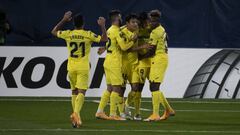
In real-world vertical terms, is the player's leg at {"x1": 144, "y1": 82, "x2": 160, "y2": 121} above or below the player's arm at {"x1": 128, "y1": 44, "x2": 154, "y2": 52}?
below

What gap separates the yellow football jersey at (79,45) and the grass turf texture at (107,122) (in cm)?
119

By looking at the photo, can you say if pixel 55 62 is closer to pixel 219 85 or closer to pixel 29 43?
pixel 29 43

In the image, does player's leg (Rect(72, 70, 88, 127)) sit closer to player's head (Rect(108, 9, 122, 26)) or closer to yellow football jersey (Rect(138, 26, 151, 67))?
player's head (Rect(108, 9, 122, 26))

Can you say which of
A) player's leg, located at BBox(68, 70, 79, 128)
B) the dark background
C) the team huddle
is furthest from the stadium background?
player's leg, located at BBox(68, 70, 79, 128)

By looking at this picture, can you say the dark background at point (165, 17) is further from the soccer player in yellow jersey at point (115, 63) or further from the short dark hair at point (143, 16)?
the soccer player in yellow jersey at point (115, 63)

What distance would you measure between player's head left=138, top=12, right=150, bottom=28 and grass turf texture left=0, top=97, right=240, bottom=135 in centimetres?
213

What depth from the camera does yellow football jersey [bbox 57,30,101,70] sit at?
17.8 meters

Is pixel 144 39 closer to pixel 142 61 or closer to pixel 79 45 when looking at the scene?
pixel 142 61

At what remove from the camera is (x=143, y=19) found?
780 inches

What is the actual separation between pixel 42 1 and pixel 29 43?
1328 mm

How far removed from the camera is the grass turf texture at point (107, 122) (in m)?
16.7

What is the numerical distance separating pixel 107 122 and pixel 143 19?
254 centimetres

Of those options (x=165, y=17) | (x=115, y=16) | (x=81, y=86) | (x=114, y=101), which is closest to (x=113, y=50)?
(x=115, y=16)

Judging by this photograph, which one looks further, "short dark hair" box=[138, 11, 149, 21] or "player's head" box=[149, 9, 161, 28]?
"short dark hair" box=[138, 11, 149, 21]
